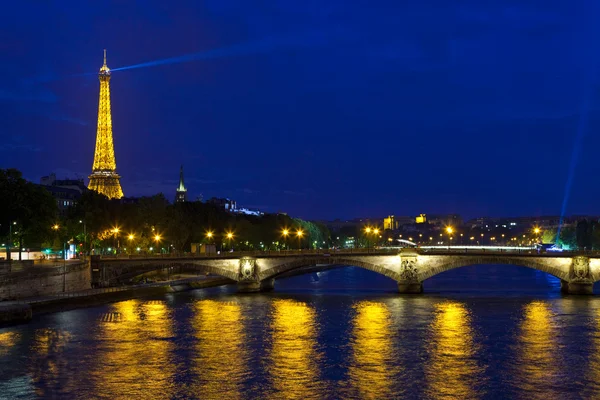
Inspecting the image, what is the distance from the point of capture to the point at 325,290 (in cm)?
7762

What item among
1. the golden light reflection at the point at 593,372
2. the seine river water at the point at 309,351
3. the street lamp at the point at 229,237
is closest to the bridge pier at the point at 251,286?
the seine river water at the point at 309,351

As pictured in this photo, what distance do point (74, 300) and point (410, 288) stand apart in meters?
28.5

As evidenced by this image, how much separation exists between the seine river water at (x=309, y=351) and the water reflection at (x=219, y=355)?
0.06m

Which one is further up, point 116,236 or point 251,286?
point 116,236

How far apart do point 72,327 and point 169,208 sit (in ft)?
189

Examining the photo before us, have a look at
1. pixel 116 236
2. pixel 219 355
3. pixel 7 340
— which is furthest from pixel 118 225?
pixel 219 355

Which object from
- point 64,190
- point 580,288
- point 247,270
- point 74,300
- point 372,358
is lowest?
point 372,358

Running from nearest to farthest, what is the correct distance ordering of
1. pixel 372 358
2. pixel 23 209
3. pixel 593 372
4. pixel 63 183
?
pixel 593 372 → pixel 372 358 → pixel 23 209 → pixel 63 183

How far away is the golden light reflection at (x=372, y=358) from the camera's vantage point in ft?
103

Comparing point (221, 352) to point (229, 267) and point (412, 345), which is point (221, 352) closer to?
point (412, 345)

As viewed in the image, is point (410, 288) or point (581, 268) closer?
point (581, 268)

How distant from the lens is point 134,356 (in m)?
38.0

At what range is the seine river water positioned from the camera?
3159 cm

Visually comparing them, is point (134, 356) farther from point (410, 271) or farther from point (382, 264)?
point (382, 264)
